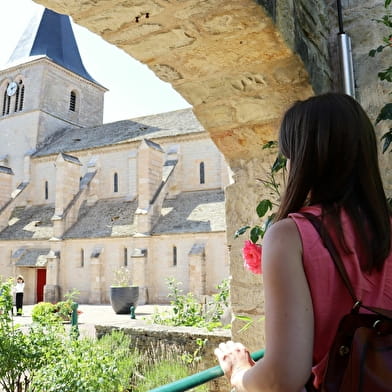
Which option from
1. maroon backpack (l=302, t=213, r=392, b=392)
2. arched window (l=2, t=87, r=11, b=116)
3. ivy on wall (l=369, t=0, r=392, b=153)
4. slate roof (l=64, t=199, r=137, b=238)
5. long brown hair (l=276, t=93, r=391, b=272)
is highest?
arched window (l=2, t=87, r=11, b=116)

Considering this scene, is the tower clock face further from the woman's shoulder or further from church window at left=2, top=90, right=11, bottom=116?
the woman's shoulder

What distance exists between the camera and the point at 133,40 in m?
2.04

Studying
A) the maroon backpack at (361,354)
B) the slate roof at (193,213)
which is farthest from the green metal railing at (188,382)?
the slate roof at (193,213)

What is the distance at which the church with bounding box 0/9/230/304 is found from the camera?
19.6 m

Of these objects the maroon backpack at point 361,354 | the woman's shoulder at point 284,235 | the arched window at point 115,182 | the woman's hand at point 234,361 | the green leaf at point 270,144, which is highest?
the arched window at point 115,182

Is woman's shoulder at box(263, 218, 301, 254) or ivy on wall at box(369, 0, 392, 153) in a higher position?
ivy on wall at box(369, 0, 392, 153)

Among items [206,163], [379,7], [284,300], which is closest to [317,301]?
[284,300]

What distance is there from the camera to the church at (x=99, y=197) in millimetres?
19578

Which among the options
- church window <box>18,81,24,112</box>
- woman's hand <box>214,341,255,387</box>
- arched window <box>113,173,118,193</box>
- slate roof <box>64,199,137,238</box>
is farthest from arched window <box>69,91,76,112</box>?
woman's hand <box>214,341,255,387</box>

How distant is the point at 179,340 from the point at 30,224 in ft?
69.3

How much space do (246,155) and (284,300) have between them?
1.96 m

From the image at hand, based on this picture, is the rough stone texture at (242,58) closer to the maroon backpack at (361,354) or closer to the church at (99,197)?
the maroon backpack at (361,354)

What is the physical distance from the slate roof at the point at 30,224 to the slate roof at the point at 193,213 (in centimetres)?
670

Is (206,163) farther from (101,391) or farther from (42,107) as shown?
Answer: (101,391)
